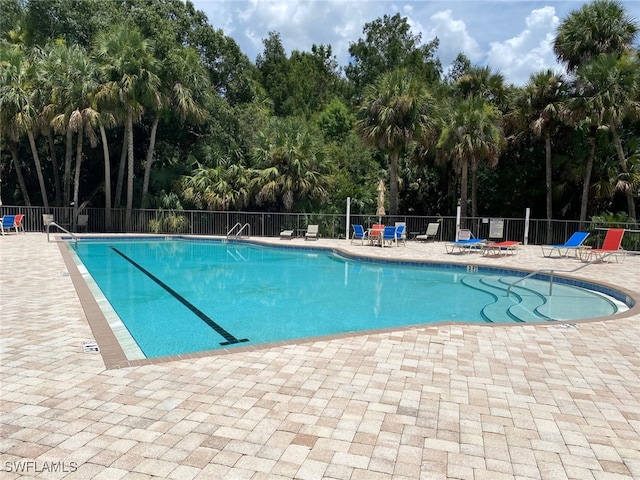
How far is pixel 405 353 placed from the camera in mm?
4664

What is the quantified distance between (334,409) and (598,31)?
20.0m

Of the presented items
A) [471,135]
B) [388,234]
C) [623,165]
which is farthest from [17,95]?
[623,165]

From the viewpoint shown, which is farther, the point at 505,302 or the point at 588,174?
the point at 588,174

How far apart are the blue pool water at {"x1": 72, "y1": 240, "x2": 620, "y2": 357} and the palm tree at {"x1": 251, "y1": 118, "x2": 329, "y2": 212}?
5.93m

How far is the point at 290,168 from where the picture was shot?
64.8ft

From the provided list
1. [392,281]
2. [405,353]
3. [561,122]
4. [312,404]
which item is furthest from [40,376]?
[561,122]

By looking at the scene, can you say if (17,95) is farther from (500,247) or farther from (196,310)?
(500,247)

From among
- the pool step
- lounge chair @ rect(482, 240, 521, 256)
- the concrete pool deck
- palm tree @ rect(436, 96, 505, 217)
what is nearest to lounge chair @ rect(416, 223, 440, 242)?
palm tree @ rect(436, 96, 505, 217)

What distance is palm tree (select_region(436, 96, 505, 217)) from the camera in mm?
17797

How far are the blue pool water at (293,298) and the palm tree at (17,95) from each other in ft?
26.3

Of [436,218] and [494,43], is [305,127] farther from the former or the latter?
[494,43]

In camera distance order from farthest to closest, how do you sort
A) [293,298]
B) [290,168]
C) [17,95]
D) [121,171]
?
[121,171], [290,168], [17,95], [293,298]

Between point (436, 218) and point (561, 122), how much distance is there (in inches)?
235

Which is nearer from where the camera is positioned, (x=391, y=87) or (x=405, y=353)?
(x=405, y=353)
